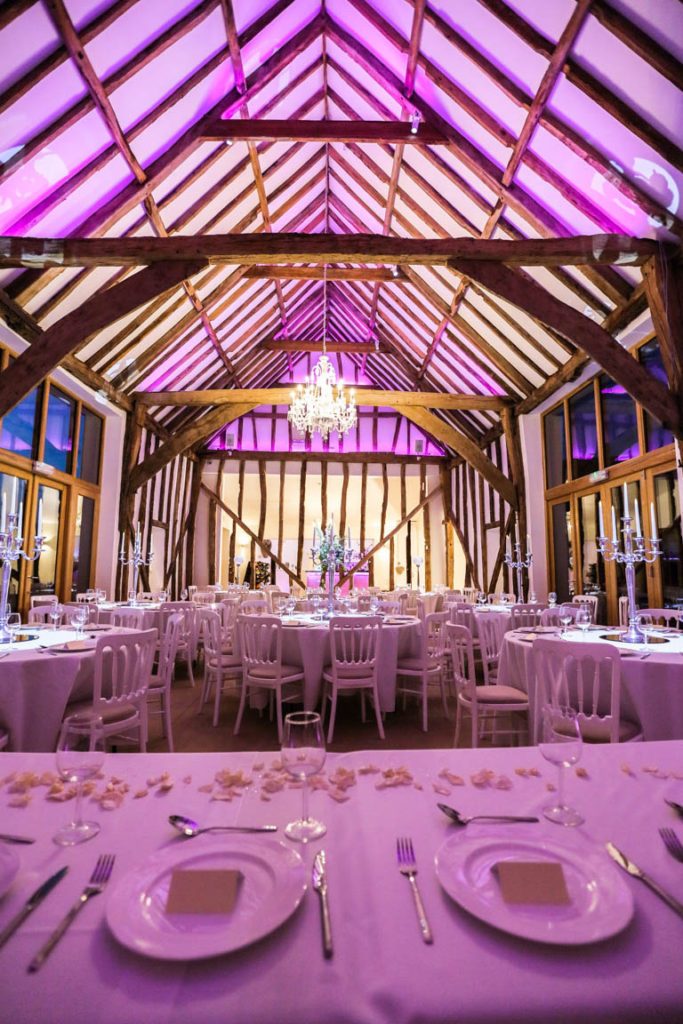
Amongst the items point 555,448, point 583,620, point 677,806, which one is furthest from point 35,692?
point 555,448

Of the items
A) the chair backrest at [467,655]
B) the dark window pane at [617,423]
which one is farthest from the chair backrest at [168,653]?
the dark window pane at [617,423]

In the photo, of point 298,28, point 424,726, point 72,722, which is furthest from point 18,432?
point 72,722

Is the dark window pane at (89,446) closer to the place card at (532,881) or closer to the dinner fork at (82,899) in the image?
the dinner fork at (82,899)

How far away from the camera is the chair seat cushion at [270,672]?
4.36 metres

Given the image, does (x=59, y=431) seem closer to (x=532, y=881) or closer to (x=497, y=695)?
(x=497, y=695)

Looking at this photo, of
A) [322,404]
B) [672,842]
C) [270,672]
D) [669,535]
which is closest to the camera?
[672,842]

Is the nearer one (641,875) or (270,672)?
(641,875)

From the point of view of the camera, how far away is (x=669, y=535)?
234 inches

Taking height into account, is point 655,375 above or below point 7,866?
above

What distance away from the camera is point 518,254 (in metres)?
5.30

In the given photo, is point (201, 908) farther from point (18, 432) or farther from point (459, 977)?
point (18, 432)

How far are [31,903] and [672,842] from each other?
104 cm

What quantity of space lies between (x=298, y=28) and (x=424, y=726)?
6982 mm

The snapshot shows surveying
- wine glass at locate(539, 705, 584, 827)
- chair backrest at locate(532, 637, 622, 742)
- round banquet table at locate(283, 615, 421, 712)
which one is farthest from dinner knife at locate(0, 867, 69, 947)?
round banquet table at locate(283, 615, 421, 712)
